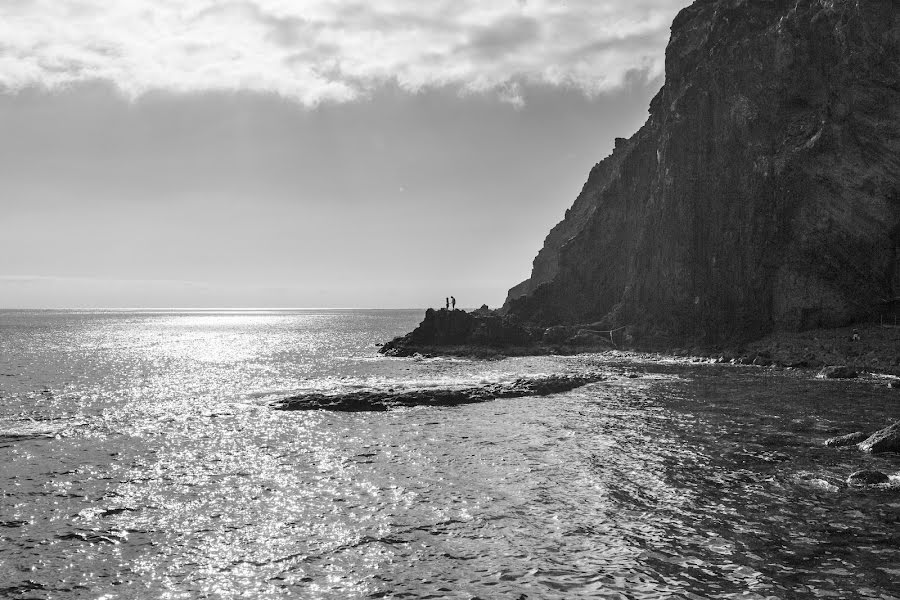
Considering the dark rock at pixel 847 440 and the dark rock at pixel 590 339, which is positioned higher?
the dark rock at pixel 590 339

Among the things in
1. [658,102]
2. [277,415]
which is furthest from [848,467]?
[658,102]

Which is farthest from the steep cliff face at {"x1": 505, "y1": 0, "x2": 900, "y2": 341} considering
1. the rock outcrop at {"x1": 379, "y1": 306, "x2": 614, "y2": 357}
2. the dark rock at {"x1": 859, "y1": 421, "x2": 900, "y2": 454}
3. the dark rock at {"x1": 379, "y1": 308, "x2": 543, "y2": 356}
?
the dark rock at {"x1": 859, "y1": 421, "x2": 900, "y2": 454}

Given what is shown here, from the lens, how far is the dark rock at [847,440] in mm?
29984

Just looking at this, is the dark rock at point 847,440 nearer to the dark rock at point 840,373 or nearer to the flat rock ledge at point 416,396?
the flat rock ledge at point 416,396

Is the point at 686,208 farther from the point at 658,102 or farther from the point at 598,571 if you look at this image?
the point at 598,571

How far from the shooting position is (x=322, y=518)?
69.8ft

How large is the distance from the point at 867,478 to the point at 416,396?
31994mm

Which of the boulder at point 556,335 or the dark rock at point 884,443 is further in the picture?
the boulder at point 556,335

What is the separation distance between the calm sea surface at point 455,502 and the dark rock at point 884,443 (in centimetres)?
91

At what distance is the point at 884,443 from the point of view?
1125 inches

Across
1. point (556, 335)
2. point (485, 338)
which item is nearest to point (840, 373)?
point (556, 335)

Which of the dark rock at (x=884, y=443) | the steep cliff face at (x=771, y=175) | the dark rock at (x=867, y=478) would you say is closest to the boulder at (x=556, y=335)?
the steep cliff face at (x=771, y=175)

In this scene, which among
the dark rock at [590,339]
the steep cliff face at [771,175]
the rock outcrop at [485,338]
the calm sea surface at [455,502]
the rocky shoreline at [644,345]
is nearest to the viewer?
the calm sea surface at [455,502]

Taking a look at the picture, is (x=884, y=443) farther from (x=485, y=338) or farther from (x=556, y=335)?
(x=485, y=338)
